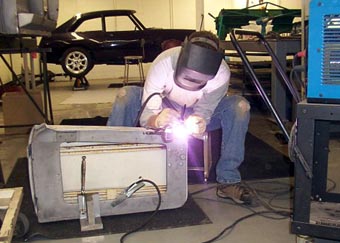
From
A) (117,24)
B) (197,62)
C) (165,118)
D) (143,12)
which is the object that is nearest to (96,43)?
(117,24)

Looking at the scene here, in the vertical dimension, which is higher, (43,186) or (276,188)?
(43,186)

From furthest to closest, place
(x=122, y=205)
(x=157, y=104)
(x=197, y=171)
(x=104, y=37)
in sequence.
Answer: (x=104, y=37) < (x=197, y=171) < (x=157, y=104) < (x=122, y=205)

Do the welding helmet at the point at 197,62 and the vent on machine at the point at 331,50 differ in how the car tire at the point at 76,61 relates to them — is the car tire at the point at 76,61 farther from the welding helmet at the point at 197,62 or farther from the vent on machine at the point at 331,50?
the vent on machine at the point at 331,50

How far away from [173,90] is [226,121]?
316 mm

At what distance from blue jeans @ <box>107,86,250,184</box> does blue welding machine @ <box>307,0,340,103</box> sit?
0.80 m

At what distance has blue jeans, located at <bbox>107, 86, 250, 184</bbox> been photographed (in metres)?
1.98

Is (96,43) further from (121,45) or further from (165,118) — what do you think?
(165,118)

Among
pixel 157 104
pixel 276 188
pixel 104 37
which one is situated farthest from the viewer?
pixel 104 37

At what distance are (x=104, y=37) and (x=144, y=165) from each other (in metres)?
5.78

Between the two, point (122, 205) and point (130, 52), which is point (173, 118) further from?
point (130, 52)

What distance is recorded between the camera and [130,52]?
722 cm

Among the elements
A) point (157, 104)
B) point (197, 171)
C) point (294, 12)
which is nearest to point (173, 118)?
point (157, 104)

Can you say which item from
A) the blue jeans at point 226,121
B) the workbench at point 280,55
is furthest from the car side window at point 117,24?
the blue jeans at point 226,121

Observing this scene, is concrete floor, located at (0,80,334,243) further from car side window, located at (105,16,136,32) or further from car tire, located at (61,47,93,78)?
car side window, located at (105,16,136,32)
